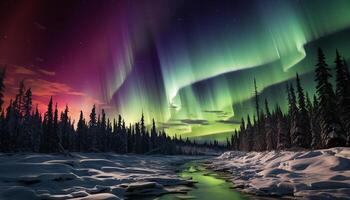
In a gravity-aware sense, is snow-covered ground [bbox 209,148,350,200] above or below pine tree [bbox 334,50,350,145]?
below

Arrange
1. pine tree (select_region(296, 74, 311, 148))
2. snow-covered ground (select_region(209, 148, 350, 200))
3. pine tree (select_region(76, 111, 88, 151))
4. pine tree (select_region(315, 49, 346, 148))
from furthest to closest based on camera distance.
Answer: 1. pine tree (select_region(76, 111, 88, 151))
2. pine tree (select_region(296, 74, 311, 148))
3. pine tree (select_region(315, 49, 346, 148))
4. snow-covered ground (select_region(209, 148, 350, 200))

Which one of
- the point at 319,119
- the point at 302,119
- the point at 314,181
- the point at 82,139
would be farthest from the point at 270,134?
the point at 314,181

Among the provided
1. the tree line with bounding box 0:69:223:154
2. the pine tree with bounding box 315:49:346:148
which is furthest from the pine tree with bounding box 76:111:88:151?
the pine tree with bounding box 315:49:346:148

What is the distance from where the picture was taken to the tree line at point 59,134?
6669 centimetres

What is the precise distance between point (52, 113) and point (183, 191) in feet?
213

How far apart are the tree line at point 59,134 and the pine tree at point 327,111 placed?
58.8 meters

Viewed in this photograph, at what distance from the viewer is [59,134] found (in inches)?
2992

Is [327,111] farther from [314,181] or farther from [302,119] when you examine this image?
[314,181]

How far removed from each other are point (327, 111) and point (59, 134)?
2756 inches

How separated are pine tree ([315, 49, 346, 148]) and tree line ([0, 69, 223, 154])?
5884 centimetres

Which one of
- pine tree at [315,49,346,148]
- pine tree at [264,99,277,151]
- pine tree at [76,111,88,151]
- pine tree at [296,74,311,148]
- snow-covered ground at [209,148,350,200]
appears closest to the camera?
snow-covered ground at [209,148,350,200]

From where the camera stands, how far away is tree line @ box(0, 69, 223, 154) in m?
66.7

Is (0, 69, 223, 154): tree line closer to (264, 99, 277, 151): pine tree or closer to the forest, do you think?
the forest

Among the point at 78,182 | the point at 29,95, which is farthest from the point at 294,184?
the point at 29,95
